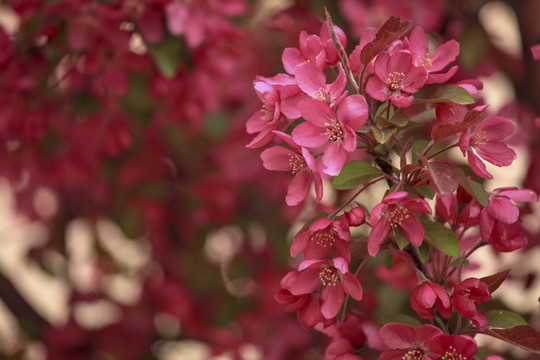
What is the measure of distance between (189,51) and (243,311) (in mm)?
837

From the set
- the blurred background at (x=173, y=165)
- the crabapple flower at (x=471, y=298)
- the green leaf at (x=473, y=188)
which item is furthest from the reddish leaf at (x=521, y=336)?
the blurred background at (x=173, y=165)

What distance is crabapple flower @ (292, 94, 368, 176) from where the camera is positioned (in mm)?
586

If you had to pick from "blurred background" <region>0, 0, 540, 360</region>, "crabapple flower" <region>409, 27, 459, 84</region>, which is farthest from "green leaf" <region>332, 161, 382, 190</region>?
"blurred background" <region>0, 0, 540, 360</region>

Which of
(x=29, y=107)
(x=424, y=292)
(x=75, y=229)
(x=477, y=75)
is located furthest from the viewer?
(x=75, y=229)

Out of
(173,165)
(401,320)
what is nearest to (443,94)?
(401,320)

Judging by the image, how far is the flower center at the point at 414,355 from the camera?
2.01ft

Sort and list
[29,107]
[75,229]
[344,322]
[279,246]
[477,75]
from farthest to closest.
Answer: [75,229]
[279,246]
[477,75]
[29,107]
[344,322]

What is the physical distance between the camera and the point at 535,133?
1.38 metres

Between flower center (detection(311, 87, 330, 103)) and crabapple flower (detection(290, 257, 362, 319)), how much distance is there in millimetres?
150

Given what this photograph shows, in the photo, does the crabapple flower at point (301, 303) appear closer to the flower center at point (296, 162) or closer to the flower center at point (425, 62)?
the flower center at point (296, 162)

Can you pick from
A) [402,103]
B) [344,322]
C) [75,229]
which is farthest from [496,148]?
[75,229]

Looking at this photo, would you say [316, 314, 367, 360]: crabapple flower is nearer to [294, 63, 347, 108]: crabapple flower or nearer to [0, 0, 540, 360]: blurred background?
[294, 63, 347, 108]: crabapple flower

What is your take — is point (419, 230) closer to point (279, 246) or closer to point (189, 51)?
point (189, 51)

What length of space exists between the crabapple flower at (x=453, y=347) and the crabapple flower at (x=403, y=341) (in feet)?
0.07
